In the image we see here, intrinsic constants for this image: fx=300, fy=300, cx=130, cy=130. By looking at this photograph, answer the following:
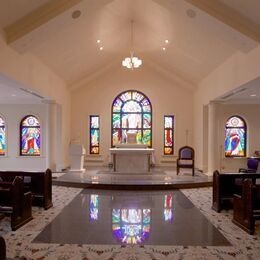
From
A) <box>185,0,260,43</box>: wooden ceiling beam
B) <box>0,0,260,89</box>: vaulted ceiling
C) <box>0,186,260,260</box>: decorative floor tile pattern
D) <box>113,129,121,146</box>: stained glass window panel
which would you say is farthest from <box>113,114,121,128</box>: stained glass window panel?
<box>0,186,260,260</box>: decorative floor tile pattern

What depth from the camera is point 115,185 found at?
7.74m

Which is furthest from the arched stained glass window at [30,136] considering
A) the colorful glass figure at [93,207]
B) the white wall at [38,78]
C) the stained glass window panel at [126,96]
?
the colorful glass figure at [93,207]

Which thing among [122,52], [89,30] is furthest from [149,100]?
[89,30]

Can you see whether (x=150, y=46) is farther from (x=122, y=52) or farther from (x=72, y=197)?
(x=72, y=197)

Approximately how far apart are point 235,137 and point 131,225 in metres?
7.99

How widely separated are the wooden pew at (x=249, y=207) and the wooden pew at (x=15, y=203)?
132 inches

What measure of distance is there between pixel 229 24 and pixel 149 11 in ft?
9.07

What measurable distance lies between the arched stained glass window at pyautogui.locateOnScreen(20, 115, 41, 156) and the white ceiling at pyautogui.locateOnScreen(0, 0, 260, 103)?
2303 mm

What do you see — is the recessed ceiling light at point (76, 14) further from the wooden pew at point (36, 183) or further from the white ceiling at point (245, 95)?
the white ceiling at point (245, 95)

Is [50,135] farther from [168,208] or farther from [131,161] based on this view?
[168,208]

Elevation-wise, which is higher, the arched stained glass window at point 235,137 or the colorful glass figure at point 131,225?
the arched stained glass window at point 235,137

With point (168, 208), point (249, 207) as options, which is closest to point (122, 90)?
point (168, 208)

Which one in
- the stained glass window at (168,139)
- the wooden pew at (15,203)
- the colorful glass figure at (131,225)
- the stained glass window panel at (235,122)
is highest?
the stained glass window panel at (235,122)

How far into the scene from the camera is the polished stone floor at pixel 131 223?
396cm
